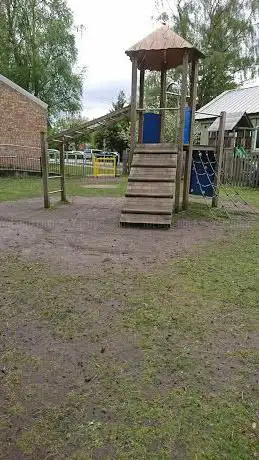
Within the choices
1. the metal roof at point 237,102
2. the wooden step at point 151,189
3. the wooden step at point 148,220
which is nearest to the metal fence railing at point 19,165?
the metal roof at point 237,102

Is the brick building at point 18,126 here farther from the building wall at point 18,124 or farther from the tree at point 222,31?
the tree at point 222,31

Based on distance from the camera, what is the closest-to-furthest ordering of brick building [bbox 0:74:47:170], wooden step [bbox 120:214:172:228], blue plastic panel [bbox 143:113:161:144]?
1. wooden step [bbox 120:214:172:228]
2. blue plastic panel [bbox 143:113:161:144]
3. brick building [bbox 0:74:47:170]

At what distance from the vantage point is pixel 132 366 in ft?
9.15

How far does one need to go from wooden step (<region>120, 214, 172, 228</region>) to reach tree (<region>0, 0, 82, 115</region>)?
24.8 metres

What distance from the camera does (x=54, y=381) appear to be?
2602 millimetres

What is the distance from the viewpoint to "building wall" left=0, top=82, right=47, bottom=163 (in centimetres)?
2084

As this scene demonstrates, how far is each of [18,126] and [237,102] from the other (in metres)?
13.8

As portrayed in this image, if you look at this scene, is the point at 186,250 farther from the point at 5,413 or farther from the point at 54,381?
the point at 5,413

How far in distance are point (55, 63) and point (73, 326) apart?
29788 millimetres

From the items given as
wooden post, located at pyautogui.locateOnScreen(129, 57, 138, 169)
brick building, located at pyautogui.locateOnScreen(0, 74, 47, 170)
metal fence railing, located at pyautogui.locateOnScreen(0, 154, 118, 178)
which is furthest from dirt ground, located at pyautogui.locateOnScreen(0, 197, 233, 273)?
brick building, located at pyautogui.locateOnScreen(0, 74, 47, 170)

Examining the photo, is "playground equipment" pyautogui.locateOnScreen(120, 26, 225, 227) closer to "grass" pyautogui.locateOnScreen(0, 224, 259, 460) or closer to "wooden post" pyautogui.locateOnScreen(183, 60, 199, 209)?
"wooden post" pyautogui.locateOnScreen(183, 60, 199, 209)

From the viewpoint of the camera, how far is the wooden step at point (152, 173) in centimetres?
823

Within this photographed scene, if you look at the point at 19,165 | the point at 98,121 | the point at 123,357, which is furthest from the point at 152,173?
the point at 19,165

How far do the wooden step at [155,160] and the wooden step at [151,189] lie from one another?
0.48 meters
